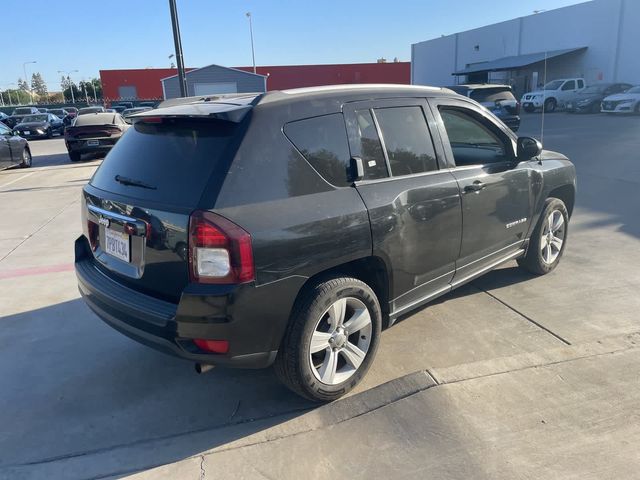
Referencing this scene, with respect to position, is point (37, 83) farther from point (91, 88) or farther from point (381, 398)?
point (381, 398)

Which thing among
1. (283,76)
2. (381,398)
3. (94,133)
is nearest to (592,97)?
(94,133)

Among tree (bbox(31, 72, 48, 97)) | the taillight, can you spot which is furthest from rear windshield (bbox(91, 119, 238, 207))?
tree (bbox(31, 72, 48, 97))

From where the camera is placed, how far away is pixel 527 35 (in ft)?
139

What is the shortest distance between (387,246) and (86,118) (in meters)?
15.1

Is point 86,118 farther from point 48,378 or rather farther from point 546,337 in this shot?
point 546,337

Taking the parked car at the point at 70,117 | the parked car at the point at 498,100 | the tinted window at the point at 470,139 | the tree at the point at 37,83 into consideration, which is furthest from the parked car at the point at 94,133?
the tree at the point at 37,83

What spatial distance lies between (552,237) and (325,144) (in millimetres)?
3121

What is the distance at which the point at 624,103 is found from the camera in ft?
83.6

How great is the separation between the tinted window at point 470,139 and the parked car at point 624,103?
82.2 ft

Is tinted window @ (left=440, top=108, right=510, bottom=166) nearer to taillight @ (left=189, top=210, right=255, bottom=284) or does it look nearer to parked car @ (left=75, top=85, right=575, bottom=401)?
parked car @ (left=75, top=85, right=575, bottom=401)

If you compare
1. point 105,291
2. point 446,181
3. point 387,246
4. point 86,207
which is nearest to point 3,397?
point 105,291

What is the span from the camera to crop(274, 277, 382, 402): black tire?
9.54 feet

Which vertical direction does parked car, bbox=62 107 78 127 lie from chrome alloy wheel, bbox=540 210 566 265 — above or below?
above

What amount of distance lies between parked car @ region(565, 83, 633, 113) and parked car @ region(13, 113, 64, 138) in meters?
30.1
